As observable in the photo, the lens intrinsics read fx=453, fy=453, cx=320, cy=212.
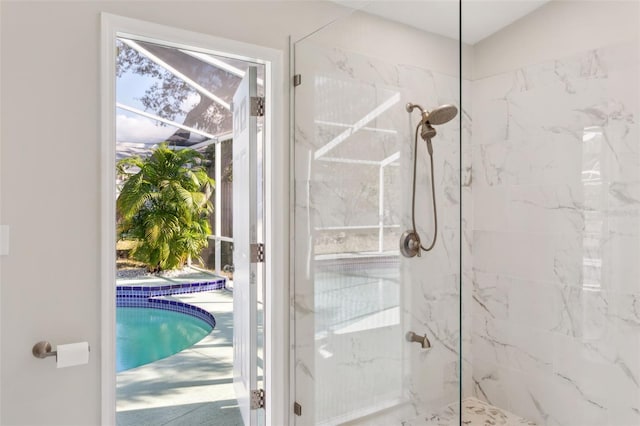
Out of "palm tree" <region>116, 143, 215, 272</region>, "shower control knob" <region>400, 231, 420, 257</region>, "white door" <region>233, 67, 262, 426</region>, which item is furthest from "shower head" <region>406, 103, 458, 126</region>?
"palm tree" <region>116, 143, 215, 272</region>

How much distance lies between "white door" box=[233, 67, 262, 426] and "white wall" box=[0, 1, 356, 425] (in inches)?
28.8

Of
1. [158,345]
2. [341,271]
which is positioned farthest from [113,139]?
[158,345]

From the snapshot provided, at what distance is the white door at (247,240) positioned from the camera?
2.32m

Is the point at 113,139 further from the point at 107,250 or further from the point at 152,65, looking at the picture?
the point at 152,65

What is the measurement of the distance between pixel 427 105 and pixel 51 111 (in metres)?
1.41

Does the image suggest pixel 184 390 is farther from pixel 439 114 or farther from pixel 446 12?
pixel 446 12

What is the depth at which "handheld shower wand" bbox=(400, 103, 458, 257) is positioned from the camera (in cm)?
165

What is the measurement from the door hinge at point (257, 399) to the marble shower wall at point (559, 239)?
4.92 ft

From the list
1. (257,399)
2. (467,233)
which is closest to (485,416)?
(467,233)

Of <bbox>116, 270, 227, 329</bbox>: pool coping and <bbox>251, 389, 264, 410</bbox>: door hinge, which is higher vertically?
<bbox>251, 389, 264, 410</bbox>: door hinge

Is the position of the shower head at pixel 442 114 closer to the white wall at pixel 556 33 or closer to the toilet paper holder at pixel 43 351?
the white wall at pixel 556 33

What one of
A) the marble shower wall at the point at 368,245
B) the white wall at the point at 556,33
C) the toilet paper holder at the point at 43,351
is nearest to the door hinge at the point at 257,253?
the marble shower wall at the point at 368,245

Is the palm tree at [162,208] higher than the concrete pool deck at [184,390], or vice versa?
the palm tree at [162,208]

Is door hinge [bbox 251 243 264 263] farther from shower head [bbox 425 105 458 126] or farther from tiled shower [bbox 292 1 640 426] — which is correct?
shower head [bbox 425 105 458 126]
